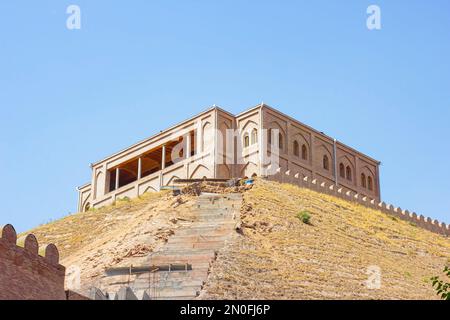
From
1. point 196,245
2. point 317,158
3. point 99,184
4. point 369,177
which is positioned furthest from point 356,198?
point 196,245

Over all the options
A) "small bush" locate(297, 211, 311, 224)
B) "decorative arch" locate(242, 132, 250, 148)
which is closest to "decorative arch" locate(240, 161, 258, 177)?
"decorative arch" locate(242, 132, 250, 148)

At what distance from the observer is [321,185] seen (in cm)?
4691

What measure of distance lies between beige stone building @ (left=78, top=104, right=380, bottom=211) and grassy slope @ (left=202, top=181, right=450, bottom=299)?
11.7 feet

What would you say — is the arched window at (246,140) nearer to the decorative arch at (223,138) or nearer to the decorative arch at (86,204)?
the decorative arch at (223,138)

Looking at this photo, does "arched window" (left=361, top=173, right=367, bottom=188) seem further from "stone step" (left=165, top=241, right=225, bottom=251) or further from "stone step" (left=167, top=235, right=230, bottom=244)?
"stone step" (left=165, top=241, right=225, bottom=251)

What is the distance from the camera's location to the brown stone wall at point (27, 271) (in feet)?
65.4

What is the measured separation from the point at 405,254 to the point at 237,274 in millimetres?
11212

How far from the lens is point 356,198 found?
159 ft

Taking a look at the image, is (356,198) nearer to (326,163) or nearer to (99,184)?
(326,163)

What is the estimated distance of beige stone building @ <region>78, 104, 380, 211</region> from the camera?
46.6 m

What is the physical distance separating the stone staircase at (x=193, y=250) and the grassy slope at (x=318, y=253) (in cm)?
50
